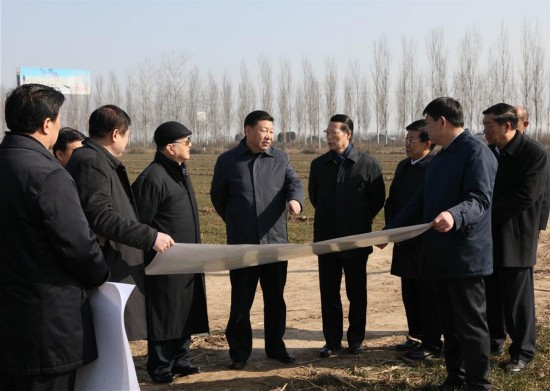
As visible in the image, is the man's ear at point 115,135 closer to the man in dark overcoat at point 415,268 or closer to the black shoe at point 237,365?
the black shoe at point 237,365

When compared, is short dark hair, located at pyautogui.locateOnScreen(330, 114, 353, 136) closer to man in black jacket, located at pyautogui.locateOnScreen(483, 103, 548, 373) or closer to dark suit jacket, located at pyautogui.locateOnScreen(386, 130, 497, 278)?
man in black jacket, located at pyautogui.locateOnScreen(483, 103, 548, 373)

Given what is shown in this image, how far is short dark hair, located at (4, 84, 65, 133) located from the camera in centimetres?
354

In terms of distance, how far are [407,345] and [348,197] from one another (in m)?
1.48

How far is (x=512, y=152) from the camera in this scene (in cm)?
581

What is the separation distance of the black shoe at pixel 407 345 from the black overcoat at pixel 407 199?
0.62m

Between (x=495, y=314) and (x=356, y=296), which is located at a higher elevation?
(x=356, y=296)

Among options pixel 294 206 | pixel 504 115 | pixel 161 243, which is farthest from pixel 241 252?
pixel 504 115

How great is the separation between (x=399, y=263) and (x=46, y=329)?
3.82m

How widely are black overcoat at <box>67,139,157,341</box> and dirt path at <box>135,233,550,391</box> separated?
88 cm

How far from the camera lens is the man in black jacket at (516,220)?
5703 mm

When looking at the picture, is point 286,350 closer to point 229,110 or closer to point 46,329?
point 46,329

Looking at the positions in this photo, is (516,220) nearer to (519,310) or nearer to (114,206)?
(519,310)

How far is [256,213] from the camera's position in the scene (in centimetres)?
612

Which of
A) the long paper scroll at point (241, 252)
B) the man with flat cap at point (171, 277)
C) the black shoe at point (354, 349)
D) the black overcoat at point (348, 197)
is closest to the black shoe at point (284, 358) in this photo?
the black shoe at point (354, 349)
